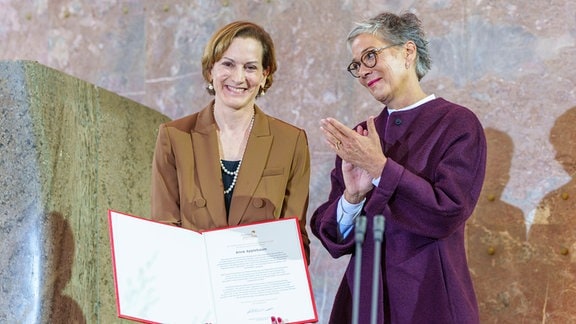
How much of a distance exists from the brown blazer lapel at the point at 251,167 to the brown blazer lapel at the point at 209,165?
0.04 meters

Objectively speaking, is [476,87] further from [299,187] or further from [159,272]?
[159,272]

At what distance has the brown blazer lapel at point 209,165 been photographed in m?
3.18

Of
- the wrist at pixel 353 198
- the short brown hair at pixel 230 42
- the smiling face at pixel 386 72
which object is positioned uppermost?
the short brown hair at pixel 230 42

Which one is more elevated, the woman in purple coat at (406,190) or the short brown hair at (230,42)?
the short brown hair at (230,42)

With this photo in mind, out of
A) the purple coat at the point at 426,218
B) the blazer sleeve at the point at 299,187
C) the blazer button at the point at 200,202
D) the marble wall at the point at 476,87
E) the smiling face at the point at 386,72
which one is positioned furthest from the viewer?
the marble wall at the point at 476,87

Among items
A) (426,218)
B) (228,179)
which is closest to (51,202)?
(228,179)

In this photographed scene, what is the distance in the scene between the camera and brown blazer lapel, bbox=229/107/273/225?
125 inches

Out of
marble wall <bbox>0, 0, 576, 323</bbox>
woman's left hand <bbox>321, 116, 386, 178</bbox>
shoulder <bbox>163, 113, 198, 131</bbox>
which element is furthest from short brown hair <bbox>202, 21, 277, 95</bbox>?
marble wall <bbox>0, 0, 576, 323</bbox>

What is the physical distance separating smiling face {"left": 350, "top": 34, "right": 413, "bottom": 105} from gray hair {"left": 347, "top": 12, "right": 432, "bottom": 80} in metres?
0.02

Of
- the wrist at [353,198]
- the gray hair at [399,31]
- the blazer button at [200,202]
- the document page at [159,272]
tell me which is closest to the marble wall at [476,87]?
the gray hair at [399,31]

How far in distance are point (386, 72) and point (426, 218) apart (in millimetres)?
531

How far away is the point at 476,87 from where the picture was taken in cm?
396

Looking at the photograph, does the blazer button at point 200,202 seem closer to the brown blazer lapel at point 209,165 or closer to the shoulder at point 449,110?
the brown blazer lapel at point 209,165

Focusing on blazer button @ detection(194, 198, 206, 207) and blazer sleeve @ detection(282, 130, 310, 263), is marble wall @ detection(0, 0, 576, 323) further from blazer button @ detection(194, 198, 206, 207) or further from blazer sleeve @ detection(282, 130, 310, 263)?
blazer button @ detection(194, 198, 206, 207)
